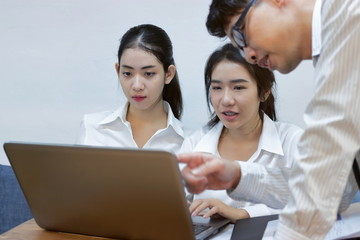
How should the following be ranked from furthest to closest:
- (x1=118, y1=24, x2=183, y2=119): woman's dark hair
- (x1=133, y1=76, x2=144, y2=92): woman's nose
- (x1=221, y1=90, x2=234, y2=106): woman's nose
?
1. (x1=118, y1=24, x2=183, y2=119): woman's dark hair
2. (x1=133, y1=76, x2=144, y2=92): woman's nose
3. (x1=221, y1=90, x2=234, y2=106): woman's nose

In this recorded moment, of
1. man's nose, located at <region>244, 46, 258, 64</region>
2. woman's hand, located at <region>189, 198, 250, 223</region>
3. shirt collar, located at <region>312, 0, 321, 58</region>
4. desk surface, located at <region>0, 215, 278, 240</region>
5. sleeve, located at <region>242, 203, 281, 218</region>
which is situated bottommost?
sleeve, located at <region>242, 203, 281, 218</region>

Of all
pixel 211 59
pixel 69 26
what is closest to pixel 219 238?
pixel 211 59

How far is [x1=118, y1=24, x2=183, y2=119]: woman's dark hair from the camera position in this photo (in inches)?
82.9

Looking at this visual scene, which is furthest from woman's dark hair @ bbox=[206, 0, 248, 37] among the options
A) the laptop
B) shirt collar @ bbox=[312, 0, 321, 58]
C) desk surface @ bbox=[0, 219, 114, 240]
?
desk surface @ bbox=[0, 219, 114, 240]

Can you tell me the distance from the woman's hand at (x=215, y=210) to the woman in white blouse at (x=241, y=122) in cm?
28

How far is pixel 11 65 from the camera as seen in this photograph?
251 cm

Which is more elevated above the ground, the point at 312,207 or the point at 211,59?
the point at 211,59

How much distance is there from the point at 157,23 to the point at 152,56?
281mm

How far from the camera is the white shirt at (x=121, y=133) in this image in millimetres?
2133

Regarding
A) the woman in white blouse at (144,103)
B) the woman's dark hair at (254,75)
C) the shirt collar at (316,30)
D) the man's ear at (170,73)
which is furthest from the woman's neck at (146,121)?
the shirt collar at (316,30)

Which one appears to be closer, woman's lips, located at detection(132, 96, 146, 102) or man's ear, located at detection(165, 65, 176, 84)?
woman's lips, located at detection(132, 96, 146, 102)

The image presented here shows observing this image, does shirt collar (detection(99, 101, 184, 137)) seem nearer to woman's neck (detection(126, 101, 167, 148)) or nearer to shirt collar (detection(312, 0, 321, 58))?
woman's neck (detection(126, 101, 167, 148))

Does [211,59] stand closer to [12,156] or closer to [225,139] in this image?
[225,139]

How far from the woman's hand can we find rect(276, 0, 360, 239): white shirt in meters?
0.46
